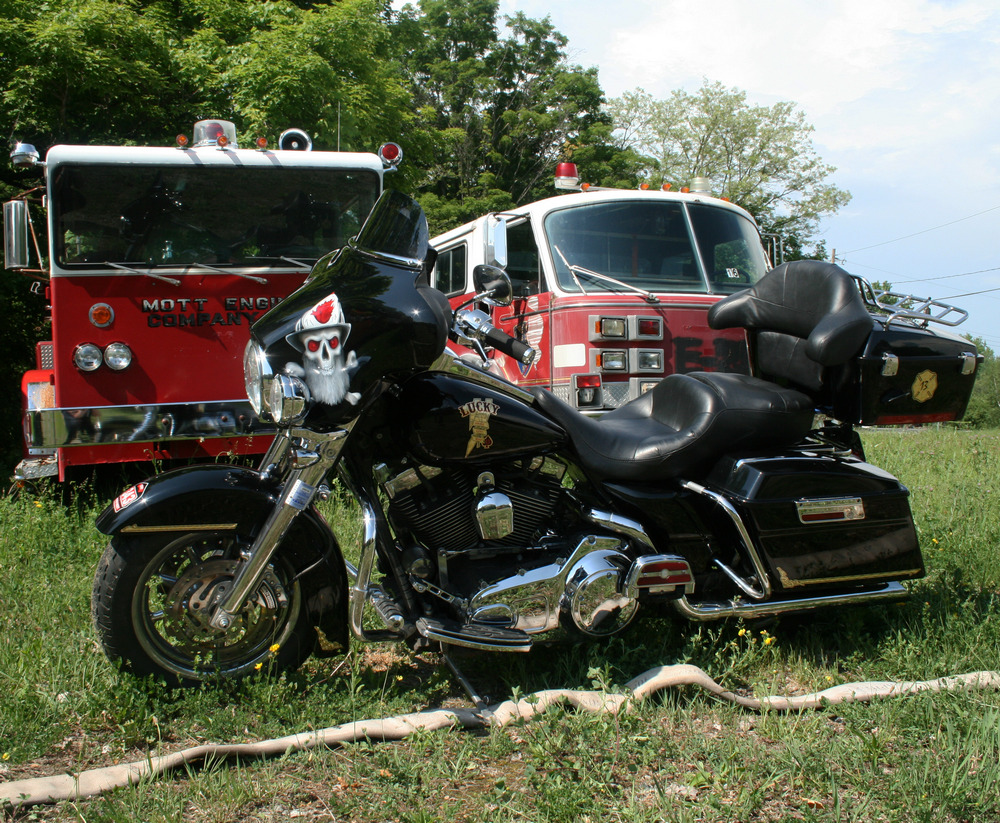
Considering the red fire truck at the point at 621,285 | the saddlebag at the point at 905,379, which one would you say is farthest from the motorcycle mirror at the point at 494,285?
the red fire truck at the point at 621,285

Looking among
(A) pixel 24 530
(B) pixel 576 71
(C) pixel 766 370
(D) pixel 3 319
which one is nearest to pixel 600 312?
(C) pixel 766 370

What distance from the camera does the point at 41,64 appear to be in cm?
909

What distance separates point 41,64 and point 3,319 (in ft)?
9.39

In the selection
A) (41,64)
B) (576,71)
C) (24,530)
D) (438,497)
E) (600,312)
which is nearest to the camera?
(438,497)

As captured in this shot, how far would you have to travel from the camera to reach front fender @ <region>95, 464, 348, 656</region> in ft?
8.34

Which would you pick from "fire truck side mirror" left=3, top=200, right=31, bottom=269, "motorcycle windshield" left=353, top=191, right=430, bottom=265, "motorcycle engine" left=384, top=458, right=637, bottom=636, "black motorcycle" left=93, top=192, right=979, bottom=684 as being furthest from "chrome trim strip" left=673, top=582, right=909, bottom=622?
"fire truck side mirror" left=3, top=200, right=31, bottom=269

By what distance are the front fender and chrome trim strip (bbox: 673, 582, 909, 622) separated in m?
1.21

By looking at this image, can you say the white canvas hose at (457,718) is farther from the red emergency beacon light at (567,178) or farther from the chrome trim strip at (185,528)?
the red emergency beacon light at (567,178)

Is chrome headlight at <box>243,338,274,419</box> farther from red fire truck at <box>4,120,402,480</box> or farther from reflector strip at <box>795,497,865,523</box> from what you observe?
red fire truck at <box>4,120,402,480</box>

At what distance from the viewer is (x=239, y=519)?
2.63 meters

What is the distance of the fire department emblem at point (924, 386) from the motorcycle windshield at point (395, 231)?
1901mm

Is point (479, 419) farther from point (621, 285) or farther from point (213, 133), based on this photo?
point (213, 133)

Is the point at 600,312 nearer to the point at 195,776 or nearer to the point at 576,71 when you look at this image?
the point at 195,776

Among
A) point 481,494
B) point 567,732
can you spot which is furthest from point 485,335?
point 567,732
